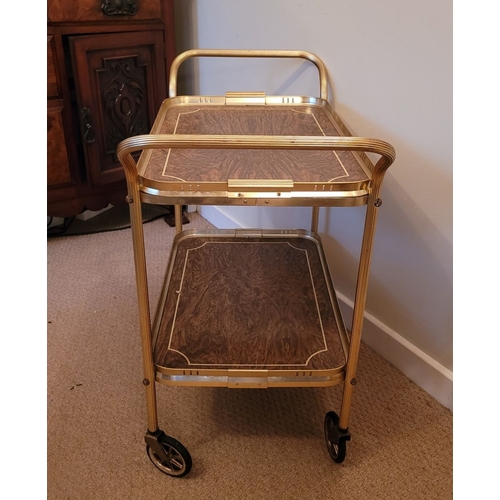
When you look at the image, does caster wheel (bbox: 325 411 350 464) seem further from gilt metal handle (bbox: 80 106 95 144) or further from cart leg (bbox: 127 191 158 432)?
gilt metal handle (bbox: 80 106 95 144)

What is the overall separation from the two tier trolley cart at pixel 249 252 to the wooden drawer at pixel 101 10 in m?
0.38

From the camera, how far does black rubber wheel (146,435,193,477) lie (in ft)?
2.88

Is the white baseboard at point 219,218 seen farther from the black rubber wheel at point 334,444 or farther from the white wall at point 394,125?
the black rubber wheel at point 334,444

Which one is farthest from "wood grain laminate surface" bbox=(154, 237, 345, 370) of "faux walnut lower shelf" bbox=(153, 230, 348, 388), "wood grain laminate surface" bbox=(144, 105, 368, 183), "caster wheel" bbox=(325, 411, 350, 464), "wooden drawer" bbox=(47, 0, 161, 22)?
"wooden drawer" bbox=(47, 0, 161, 22)

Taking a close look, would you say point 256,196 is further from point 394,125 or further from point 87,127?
point 87,127

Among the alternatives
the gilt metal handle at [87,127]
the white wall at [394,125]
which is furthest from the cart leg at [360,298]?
the gilt metal handle at [87,127]

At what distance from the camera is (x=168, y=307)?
96 centimetres

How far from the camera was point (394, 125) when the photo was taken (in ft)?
3.14

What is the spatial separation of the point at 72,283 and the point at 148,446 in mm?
658

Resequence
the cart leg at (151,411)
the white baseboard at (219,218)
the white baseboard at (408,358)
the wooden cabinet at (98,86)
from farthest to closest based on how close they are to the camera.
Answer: the white baseboard at (219,218) → the wooden cabinet at (98,86) → the white baseboard at (408,358) → the cart leg at (151,411)

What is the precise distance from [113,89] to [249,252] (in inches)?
25.6

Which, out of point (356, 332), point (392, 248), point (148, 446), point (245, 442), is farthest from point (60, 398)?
point (392, 248)

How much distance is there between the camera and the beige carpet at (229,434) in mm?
873

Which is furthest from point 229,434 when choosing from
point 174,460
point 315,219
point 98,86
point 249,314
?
point 98,86
